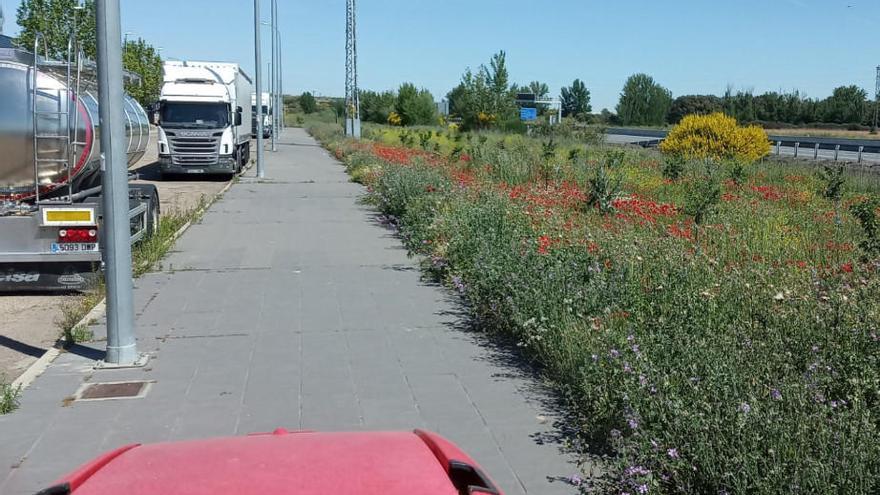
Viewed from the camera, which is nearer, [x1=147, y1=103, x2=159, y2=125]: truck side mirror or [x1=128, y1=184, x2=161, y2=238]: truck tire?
[x1=128, y1=184, x2=161, y2=238]: truck tire

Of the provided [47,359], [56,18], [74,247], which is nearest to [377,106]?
[56,18]

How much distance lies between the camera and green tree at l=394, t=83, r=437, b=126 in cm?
7769

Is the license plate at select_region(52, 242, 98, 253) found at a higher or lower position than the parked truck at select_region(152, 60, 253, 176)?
lower

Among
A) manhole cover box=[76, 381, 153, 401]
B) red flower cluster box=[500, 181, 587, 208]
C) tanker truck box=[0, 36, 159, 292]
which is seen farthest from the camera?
red flower cluster box=[500, 181, 587, 208]

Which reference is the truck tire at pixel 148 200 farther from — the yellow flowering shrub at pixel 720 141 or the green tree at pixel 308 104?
the green tree at pixel 308 104

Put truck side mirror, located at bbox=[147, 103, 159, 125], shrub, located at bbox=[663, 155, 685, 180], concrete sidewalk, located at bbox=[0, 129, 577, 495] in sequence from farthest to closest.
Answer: truck side mirror, located at bbox=[147, 103, 159, 125] < shrub, located at bbox=[663, 155, 685, 180] < concrete sidewalk, located at bbox=[0, 129, 577, 495]

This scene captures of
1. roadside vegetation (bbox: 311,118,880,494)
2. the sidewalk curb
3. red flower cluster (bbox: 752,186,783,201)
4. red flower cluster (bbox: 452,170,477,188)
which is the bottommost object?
the sidewalk curb

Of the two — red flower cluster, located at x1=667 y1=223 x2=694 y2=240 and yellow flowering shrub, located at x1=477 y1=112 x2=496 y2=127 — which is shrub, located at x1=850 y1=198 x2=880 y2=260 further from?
yellow flowering shrub, located at x1=477 y1=112 x2=496 y2=127

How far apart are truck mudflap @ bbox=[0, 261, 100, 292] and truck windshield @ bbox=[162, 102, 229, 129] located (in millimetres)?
17888

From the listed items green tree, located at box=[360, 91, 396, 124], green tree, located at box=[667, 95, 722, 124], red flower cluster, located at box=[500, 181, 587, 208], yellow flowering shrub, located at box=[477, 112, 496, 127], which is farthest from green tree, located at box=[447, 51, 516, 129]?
red flower cluster, located at box=[500, 181, 587, 208]

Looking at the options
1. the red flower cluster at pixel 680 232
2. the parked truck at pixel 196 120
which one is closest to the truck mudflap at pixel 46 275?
the red flower cluster at pixel 680 232

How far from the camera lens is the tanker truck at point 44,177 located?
383 inches

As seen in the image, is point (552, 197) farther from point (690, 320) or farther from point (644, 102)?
point (644, 102)

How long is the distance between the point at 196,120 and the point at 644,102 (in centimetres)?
8311
